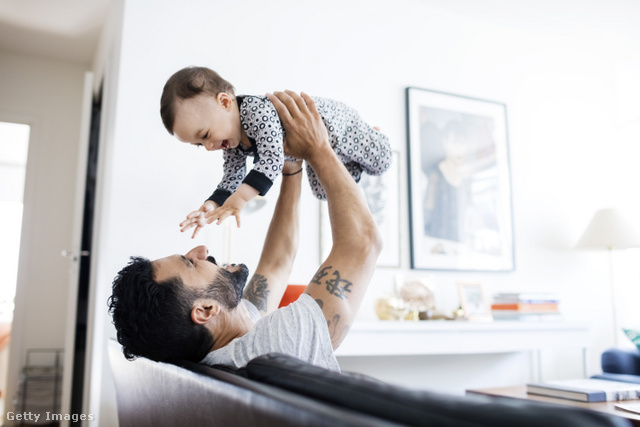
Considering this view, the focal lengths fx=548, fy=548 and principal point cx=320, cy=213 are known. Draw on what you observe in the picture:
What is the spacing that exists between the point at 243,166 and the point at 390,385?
3.85 feet

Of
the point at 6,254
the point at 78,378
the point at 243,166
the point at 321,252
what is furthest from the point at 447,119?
the point at 6,254

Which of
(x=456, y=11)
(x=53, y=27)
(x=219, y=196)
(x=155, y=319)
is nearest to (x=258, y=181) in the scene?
(x=219, y=196)

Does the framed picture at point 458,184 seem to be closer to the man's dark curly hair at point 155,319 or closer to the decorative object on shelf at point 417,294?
the decorative object on shelf at point 417,294

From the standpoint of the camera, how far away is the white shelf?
2.71m

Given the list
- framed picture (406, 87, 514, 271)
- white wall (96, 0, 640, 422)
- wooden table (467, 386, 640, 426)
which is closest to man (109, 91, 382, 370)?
wooden table (467, 386, 640, 426)

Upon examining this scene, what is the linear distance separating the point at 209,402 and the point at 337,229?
594mm

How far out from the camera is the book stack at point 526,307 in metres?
3.34

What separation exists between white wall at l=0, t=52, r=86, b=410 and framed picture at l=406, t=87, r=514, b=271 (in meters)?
2.85

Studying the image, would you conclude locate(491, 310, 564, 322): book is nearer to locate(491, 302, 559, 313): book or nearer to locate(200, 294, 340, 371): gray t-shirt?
locate(491, 302, 559, 313): book

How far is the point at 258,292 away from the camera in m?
1.59

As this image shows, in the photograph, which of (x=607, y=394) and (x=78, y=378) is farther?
(x=78, y=378)

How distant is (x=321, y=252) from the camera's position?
3.07 metres

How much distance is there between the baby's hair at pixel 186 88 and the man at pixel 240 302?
27 centimetres

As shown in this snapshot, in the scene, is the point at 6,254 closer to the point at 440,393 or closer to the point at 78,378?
the point at 78,378
